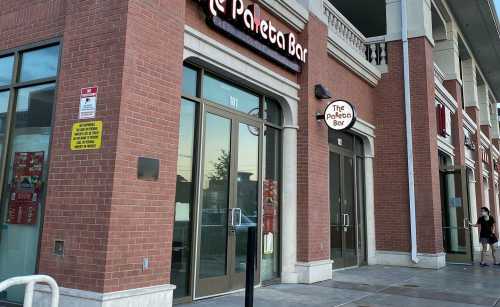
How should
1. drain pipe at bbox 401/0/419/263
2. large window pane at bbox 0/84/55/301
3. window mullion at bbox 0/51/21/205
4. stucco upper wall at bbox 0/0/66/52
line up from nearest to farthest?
large window pane at bbox 0/84/55/301 → stucco upper wall at bbox 0/0/66/52 → window mullion at bbox 0/51/21/205 → drain pipe at bbox 401/0/419/263

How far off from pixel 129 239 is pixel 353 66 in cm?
878

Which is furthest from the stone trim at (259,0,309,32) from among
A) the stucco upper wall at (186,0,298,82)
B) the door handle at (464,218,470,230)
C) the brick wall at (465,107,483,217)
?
the brick wall at (465,107,483,217)

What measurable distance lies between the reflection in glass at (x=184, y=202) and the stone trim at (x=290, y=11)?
9.46ft

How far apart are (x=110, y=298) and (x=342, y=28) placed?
9.82 metres

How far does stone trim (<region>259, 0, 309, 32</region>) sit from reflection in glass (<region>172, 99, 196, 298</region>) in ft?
9.46

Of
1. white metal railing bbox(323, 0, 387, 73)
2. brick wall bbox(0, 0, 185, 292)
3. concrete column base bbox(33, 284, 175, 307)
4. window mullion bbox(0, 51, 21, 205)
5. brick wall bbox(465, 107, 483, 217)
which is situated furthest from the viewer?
brick wall bbox(465, 107, 483, 217)

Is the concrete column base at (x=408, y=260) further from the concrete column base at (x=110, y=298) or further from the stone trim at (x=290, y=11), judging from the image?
the concrete column base at (x=110, y=298)

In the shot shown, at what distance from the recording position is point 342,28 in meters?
12.2

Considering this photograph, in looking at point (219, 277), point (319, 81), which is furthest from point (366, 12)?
point (219, 277)

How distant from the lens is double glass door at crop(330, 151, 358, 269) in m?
11.1

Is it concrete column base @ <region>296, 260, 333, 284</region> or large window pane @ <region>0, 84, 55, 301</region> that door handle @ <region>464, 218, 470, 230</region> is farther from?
large window pane @ <region>0, 84, 55, 301</region>

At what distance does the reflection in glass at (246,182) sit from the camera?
779cm

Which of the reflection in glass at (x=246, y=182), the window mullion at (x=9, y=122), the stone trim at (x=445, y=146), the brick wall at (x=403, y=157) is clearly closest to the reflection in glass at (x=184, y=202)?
the reflection in glass at (x=246, y=182)

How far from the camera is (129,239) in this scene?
16.9ft
